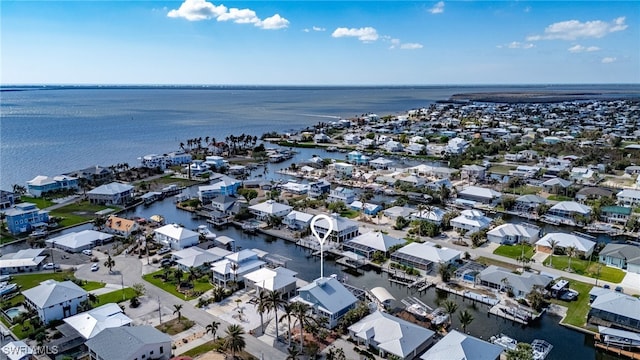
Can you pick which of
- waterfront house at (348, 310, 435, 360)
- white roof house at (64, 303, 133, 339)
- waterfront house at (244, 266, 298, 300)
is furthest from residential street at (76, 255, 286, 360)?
waterfront house at (348, 310, 435, 360)

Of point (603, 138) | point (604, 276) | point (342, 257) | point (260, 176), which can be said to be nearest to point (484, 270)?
point (604, 276)

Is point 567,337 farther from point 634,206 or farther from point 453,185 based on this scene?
point 453,185

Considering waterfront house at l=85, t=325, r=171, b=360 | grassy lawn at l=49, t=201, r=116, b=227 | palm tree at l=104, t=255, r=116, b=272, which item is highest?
waterfront house at l=85, t=325, r=171, b=360

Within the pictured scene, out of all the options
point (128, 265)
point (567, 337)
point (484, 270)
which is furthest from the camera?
point (128, 265)

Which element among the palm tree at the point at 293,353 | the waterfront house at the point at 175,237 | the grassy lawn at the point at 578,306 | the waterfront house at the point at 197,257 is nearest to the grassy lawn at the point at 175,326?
the palm tree at the point at 293,353

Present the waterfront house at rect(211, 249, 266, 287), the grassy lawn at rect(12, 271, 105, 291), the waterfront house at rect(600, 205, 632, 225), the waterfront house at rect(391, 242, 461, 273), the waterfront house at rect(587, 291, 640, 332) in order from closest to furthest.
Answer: the waterfront house at rect(587, 291, 640, 332), the grassy lawn at rect(12, 271, 105, 291), the waterfront house at rect(211, 249, 266, 287), the waterfront house at rect(391, 242, 461, 273), the waterfront house at rect(600, 205, 632, 225)

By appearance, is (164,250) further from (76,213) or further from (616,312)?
(616,312)

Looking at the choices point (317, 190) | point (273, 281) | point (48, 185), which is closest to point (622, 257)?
point (273, 281)

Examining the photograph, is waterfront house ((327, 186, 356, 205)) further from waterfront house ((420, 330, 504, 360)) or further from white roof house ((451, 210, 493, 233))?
waterfront house ((420, 330, 504, 360))
